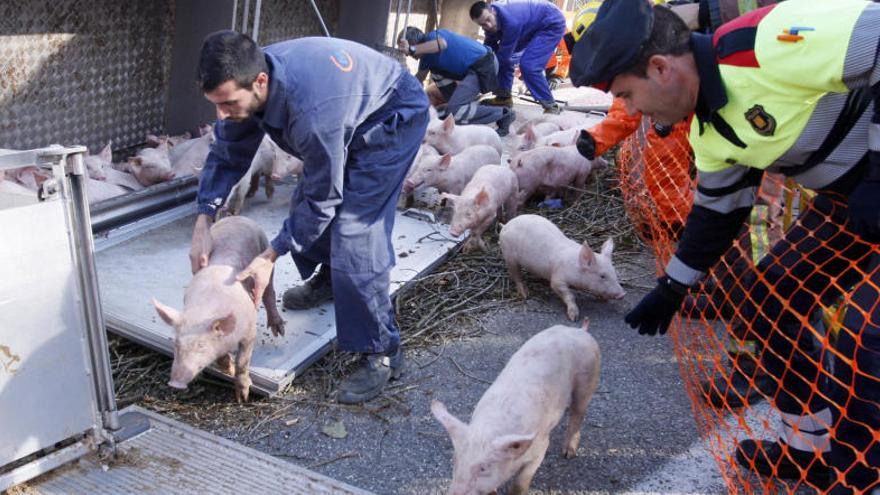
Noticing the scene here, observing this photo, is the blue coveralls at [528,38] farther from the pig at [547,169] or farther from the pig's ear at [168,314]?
the pig's ear at [168,314]

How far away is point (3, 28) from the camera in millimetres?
5215

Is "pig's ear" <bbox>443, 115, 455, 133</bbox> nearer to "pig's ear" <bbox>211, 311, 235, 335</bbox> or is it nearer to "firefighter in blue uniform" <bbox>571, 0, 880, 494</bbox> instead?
"pig's ear" <bbox>211, 311, 235, 335</bbox>

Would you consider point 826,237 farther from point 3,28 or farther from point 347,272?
point 3,28

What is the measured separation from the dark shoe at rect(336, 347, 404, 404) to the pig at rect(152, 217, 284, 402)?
17.8 inches

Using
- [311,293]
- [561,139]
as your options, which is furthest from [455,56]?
[311,293]

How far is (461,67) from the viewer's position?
8859 mm

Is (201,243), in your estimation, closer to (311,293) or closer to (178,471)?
(311,293)

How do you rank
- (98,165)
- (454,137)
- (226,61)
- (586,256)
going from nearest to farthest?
(226,61), (586,256), (98,165), (454,137)

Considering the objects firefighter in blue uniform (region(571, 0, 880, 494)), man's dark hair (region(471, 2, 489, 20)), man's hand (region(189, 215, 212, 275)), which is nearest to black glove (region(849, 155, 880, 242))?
firefighter in blue uniform (region(571, 0, 880, 494))

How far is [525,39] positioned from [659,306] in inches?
304

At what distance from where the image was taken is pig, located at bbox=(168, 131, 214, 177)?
5645mm

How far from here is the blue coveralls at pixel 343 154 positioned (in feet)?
9.80

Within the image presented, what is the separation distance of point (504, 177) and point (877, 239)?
3.47m

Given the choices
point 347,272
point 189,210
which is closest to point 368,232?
point 347,272
